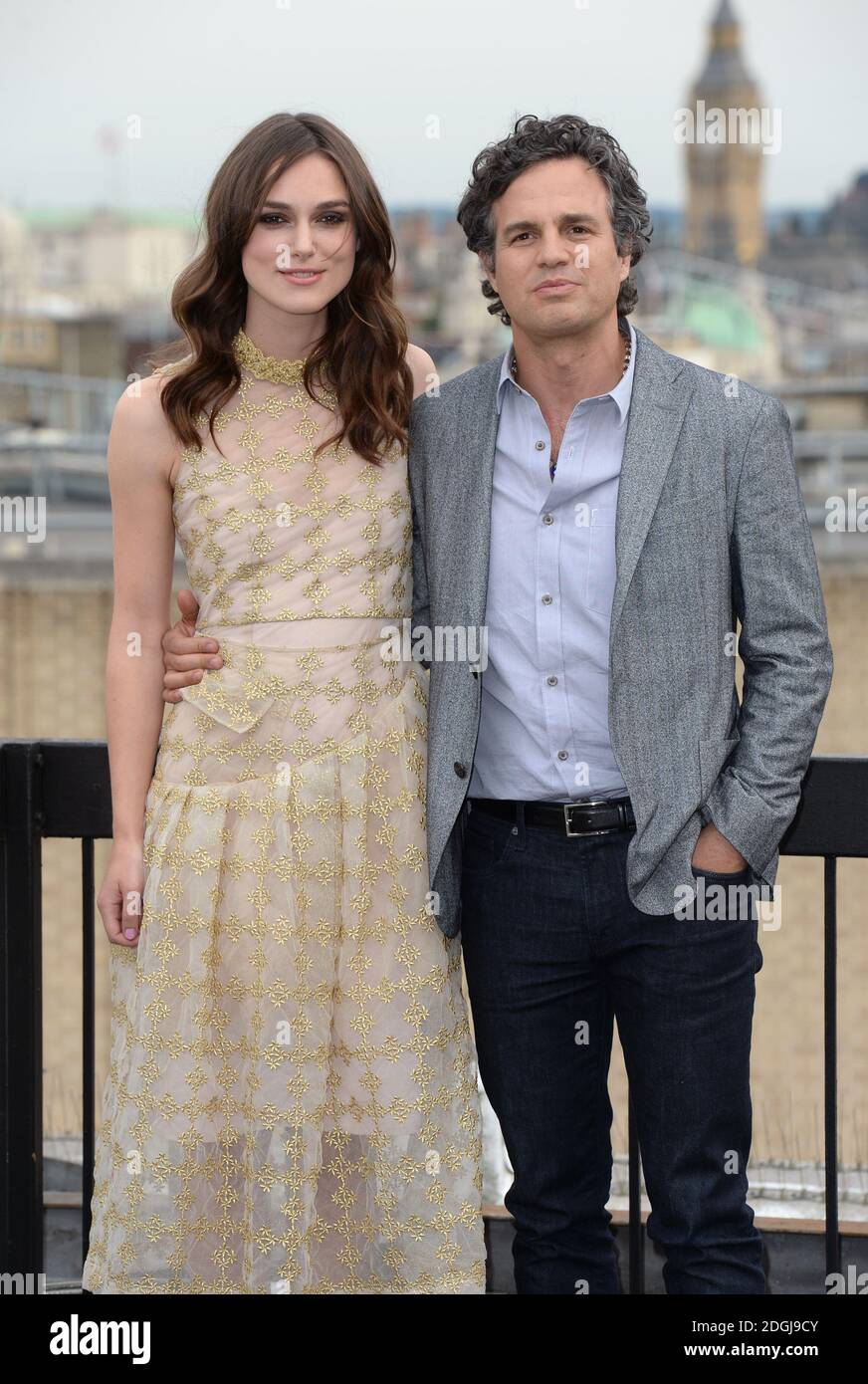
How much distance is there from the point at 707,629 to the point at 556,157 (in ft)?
2.44

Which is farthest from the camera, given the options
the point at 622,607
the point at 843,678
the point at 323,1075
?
the point at 843,678

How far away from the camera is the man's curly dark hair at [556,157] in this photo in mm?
2443

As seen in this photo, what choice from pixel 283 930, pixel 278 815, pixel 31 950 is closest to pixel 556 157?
pixel 278 815

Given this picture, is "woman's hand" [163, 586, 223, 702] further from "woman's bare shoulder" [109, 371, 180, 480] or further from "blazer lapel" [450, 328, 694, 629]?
"blazer lapel" [450, 328, 694, 629]

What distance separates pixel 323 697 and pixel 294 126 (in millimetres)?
872

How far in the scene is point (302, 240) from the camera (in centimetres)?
247

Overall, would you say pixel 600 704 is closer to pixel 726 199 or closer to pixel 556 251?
pixel 556 251

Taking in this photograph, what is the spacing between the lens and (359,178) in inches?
99.2

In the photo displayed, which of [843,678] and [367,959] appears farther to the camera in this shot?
[843,678]

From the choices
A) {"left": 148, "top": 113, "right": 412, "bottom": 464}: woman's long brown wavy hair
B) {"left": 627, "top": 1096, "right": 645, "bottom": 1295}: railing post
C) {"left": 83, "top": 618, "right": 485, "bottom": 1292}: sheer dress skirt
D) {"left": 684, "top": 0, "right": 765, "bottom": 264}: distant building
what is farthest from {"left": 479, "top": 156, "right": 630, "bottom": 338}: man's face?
{"left": 684, "top": 0, "right": 765, "bottom": 264}: distant building

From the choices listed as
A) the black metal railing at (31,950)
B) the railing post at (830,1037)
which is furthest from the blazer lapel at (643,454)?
the black metal railing at (31,950)
